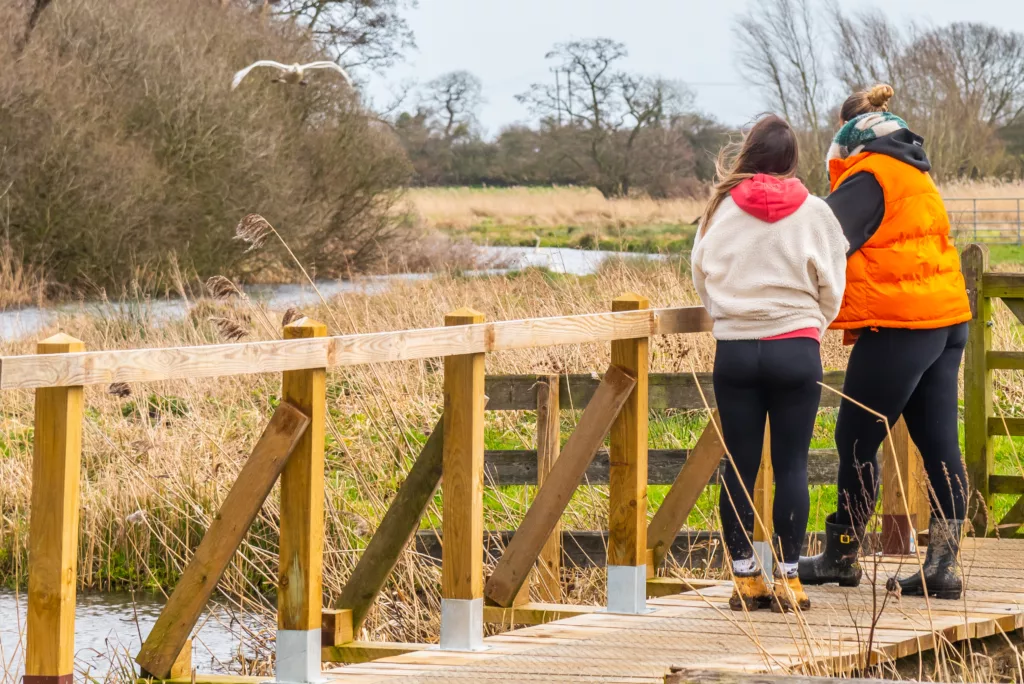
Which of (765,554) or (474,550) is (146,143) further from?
(474,550)

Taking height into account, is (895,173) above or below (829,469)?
above

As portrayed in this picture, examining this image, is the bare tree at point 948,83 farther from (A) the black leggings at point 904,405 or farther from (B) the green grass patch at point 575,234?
(A) the black leggings at point 904,405

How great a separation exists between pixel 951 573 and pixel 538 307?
5.19m

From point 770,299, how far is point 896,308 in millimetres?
462

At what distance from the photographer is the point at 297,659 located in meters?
3.75

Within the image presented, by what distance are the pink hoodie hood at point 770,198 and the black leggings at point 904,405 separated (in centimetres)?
58

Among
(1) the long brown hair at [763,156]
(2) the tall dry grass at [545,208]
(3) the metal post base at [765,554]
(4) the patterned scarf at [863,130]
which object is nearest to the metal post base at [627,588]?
(3) the metal post base at [765,554]

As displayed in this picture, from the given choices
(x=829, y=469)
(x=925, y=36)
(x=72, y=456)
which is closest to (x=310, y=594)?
(x=72, y=456)

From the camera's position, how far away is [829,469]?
6.74 metres

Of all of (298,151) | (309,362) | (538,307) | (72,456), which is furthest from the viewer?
(298,151)

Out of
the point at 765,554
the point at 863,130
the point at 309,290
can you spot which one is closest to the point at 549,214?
the point at 309,290

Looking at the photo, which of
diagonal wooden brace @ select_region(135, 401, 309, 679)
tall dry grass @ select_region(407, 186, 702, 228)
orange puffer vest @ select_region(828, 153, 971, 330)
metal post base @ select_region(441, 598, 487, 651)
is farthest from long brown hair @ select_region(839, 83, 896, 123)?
tall dry grass @ select_region(407, 186, 702, 228)

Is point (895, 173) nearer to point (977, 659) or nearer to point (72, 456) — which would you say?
point (977, 659)

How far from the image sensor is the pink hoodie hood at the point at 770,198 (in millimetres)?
4125
